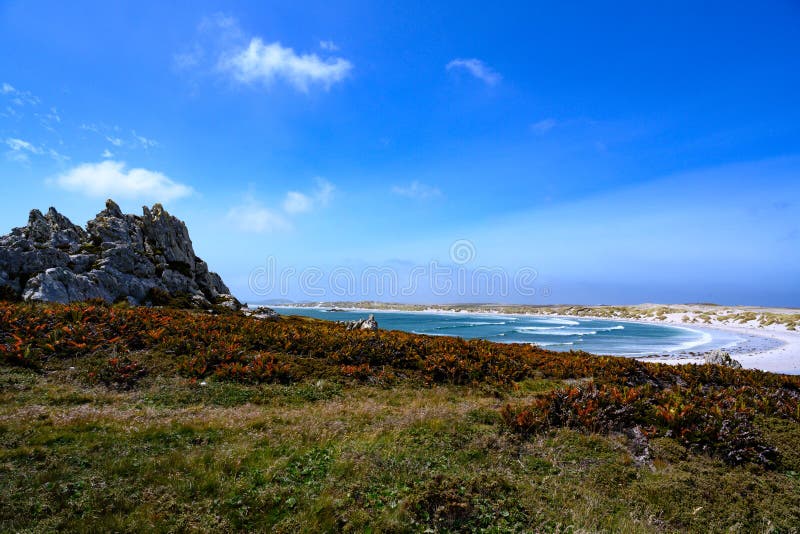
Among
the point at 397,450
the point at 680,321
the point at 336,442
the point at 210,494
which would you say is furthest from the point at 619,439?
the point at 680,321

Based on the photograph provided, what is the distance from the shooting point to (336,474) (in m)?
6.86

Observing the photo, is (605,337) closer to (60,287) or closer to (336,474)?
(336,474)

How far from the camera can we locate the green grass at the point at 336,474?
5629mm

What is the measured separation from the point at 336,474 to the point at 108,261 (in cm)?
3112

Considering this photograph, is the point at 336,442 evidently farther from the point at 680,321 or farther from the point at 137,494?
the point at 680,321

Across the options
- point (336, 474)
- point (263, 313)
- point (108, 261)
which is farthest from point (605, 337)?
point (108, 261)

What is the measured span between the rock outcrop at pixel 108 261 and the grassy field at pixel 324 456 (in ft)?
38.6

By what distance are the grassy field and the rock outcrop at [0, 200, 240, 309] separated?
11754 mm

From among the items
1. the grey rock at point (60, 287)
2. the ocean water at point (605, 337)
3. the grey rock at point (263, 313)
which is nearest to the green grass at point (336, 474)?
the grey rock at point (60, 287)

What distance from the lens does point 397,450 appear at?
8.05 metres

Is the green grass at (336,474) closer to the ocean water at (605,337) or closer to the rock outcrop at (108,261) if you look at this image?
the rock outcrop at (108,261)

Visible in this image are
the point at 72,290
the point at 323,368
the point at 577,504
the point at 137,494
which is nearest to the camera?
the point at 137,494

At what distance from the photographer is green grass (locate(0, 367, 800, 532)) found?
563 centimetres

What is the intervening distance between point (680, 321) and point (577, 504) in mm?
119005
